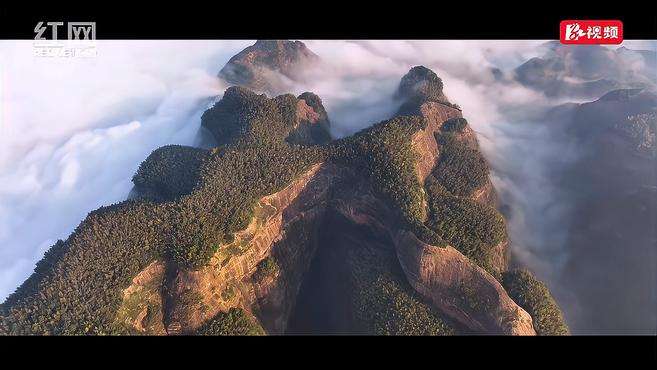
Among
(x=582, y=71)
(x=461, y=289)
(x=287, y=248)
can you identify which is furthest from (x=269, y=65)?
(x=582, y=71)

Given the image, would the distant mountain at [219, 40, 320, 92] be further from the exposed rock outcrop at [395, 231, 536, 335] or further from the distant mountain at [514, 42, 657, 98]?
the exposed rock outcrop at [395, 231, 536, 335]

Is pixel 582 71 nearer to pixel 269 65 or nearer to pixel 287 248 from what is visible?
pixel 269 65

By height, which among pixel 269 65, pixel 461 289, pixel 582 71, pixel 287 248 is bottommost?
pixel 461 289
